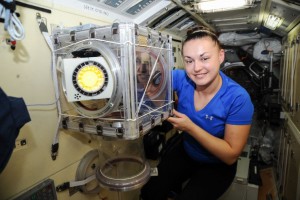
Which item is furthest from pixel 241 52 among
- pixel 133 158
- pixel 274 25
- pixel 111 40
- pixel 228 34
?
pixel 111 40

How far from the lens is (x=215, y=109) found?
1.47 metres

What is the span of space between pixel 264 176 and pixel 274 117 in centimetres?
103

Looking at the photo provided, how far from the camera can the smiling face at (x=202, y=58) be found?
135cm

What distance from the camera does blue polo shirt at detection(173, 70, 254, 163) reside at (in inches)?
55.2

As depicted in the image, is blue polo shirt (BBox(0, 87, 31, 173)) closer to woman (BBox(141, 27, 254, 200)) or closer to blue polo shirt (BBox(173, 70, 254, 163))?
woman (BBox(141, 27, 254, 200))

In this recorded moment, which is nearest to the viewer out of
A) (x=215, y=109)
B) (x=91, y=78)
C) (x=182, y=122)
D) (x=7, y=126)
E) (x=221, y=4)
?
(x=7, y=126)

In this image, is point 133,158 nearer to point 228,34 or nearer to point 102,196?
point 102,196

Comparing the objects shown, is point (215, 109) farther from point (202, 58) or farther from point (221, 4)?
point (221, 4)

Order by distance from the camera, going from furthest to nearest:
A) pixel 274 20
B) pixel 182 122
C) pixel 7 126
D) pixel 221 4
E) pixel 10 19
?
pixel 274 20 → pixel 221 4 → pixel 182 122 → pixel 10 19 → pixel 7 126

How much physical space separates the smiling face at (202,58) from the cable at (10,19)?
0.97m

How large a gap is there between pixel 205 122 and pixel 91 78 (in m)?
0.89

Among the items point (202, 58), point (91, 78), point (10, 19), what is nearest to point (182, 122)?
point (202, 58)

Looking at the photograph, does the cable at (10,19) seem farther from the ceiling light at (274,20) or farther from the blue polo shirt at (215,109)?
the ceiling light at (274,20)

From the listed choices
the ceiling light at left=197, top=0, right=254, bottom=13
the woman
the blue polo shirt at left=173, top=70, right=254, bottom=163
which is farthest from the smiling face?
the ceiling light at left=197, top=0, right=254, bottom=13
